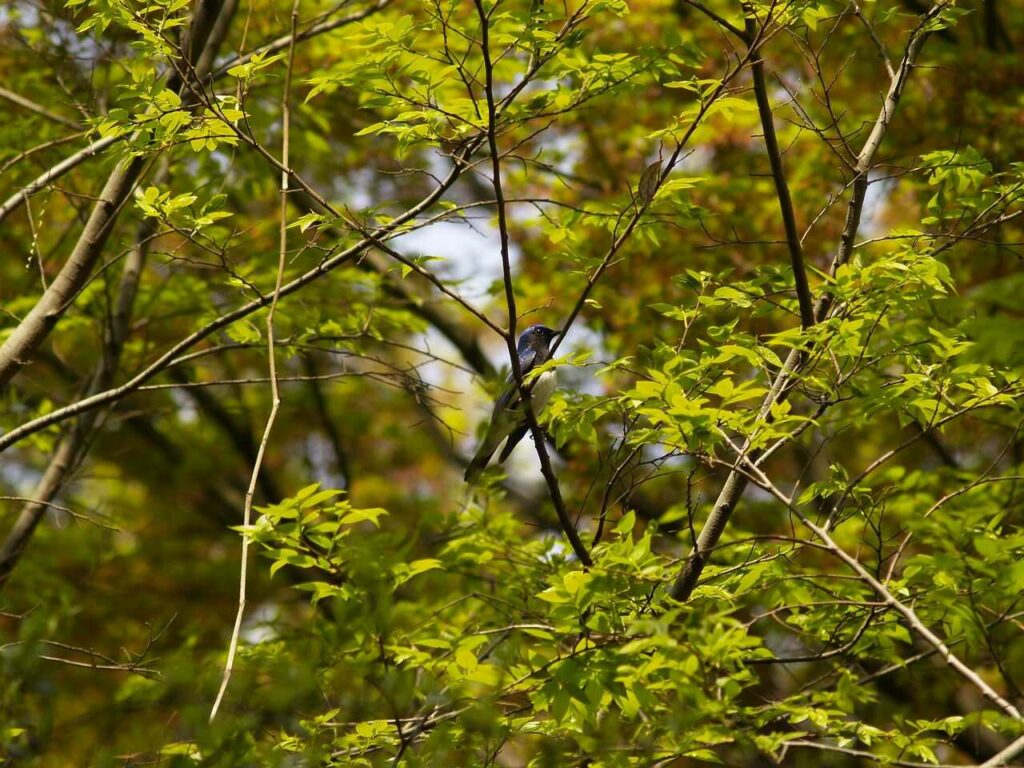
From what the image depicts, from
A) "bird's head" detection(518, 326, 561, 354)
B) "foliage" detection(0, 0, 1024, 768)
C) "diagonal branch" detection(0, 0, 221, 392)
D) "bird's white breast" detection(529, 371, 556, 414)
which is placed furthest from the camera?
"bird's head" detection(518, 326, 561, 354)

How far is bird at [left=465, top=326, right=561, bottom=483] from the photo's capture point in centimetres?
560

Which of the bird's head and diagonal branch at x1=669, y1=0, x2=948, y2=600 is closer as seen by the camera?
diagonal branch at x1=669, y1=0, x2=948, y2=600

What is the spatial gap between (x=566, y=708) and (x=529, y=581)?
205 centimetres

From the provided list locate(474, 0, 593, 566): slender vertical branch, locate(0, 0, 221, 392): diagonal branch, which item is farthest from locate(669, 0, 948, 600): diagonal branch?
locate(0, 0, 221, 392): diagonal branch

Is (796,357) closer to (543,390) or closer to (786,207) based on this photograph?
(786,207)

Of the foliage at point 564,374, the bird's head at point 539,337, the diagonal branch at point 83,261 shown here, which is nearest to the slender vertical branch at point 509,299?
the foliage at point 564,374

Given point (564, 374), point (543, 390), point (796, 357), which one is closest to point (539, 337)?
point (543, 390)

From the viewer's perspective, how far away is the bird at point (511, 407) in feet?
18.4

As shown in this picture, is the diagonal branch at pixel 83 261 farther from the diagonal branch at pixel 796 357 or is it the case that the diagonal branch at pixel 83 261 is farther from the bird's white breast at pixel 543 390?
the diagonal branch at pixel 796 357

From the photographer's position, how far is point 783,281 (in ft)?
15.1

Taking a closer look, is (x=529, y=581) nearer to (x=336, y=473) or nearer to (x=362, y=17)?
(x=362, y=17)

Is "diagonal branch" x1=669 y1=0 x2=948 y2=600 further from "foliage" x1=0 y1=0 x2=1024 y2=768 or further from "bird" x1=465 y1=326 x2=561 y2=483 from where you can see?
"bird" x1=465 y1=326 x2=561 y2=483

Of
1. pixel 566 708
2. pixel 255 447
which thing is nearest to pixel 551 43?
pixel 566 708

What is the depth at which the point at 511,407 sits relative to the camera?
5.97 m
